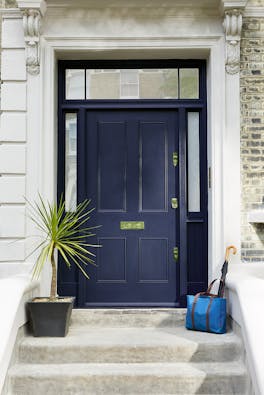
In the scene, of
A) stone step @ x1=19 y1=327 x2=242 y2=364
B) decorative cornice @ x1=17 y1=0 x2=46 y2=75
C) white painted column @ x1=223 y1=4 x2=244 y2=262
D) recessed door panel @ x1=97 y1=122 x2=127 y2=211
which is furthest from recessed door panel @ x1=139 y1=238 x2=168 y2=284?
decorative cornice @ x1=17 y1=0 x2=46 y2=75

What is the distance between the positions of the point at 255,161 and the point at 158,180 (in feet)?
3.54

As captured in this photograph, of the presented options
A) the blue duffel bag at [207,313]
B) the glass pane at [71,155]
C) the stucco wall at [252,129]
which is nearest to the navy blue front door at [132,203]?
the glass pane at [71,155]

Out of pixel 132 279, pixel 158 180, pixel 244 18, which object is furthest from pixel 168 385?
pixel 244 18

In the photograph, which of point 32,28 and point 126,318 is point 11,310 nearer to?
point 126,318

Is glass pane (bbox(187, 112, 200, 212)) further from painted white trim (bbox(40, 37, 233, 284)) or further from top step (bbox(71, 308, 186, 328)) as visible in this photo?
top step (bbox(71, 308, 186, 328))

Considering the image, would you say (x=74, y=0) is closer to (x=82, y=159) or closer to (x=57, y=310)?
(x=82, y=159)

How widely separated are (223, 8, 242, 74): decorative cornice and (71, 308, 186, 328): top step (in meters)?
2.61

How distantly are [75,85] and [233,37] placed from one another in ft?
5.90

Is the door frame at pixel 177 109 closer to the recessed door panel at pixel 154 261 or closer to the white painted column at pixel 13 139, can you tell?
the recessed door panel at pixel 154 261

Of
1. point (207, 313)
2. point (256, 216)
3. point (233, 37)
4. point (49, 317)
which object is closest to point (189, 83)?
point (233, 37)

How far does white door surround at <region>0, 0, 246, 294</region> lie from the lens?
6.43 meters

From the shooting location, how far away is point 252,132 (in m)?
6.51

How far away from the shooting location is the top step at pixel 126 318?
245 inches

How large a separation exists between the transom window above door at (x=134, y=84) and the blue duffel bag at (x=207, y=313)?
2.34m
